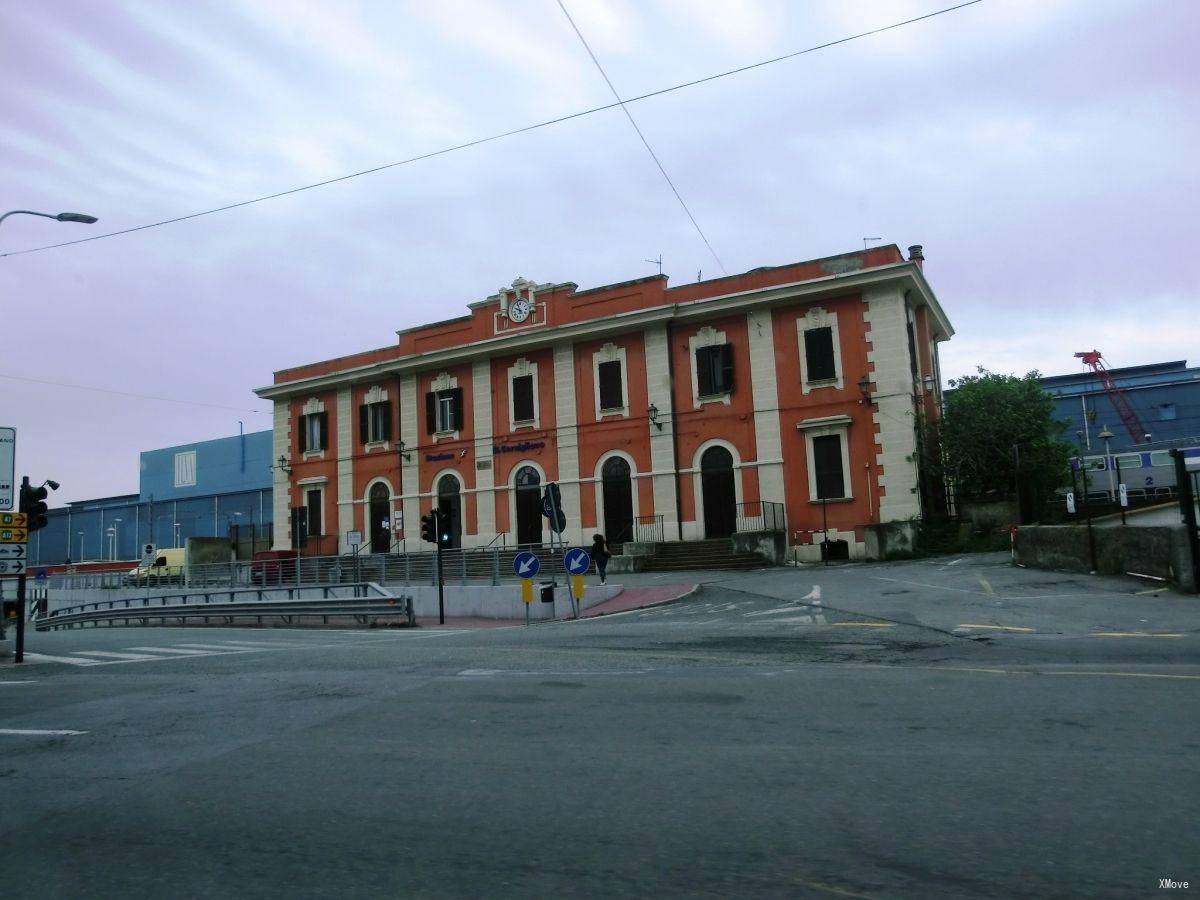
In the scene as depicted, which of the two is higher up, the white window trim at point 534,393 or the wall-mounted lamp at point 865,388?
the white window trim at point 534,393

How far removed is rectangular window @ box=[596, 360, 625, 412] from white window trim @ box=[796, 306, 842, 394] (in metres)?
7.04

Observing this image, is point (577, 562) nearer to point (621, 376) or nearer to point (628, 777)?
point (628, 777)

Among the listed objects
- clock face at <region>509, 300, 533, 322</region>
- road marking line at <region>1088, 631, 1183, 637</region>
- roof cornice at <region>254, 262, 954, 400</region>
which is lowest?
road marking line at <region>1088, 631, 1183, 637</region>

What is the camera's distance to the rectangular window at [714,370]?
110 feet

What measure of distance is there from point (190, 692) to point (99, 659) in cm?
652

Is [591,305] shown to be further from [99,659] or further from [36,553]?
[36,553]

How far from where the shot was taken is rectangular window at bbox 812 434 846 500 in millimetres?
31172

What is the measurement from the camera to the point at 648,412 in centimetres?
3400

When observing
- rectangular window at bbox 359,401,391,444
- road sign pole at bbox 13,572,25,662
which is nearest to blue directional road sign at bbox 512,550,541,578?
road sign pole at bbox 13,572,25,662

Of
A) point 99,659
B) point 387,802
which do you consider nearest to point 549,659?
point 387,802

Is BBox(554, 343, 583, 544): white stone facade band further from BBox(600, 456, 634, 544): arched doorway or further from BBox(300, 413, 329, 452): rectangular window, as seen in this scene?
BBox(300, 413, 329, 452): rectangular window

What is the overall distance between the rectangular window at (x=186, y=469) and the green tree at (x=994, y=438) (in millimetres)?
75799

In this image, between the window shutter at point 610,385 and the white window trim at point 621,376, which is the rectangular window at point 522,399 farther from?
the window shutter at point 610,385

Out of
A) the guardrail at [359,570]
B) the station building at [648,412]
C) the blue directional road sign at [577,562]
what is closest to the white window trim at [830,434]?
the station building at [648,412]
